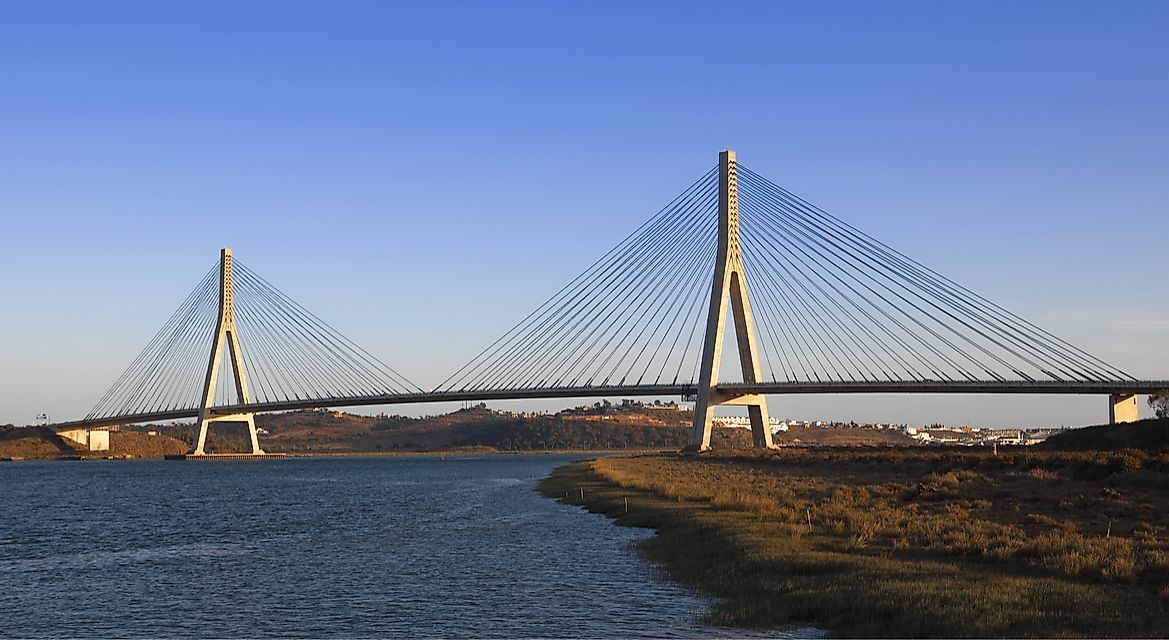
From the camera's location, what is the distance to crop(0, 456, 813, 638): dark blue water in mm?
23219

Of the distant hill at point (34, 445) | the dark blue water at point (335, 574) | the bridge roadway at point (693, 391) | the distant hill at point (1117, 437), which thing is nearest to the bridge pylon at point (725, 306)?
the bridge roadway at point (693, 391)

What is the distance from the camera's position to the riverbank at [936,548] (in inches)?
784

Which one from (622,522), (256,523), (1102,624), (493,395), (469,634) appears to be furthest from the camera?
(493,395)

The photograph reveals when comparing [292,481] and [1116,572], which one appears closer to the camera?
[1116,572]

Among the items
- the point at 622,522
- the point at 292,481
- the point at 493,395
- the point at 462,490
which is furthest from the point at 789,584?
the point at 493,395

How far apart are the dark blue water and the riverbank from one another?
1941mm

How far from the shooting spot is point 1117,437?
256 ft

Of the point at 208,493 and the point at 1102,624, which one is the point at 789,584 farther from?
the point at 208,493

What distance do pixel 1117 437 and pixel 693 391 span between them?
3959 centimetres

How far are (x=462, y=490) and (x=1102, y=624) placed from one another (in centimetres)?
6236

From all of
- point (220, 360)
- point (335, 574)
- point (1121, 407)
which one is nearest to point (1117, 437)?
point (1121, 407)

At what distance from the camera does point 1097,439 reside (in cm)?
7994

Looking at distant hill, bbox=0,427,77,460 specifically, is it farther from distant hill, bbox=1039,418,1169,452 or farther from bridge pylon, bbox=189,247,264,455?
distant hill, bbox=1039,418,1169,452

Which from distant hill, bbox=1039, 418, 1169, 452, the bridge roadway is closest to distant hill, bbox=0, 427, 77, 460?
the bridge roadway
